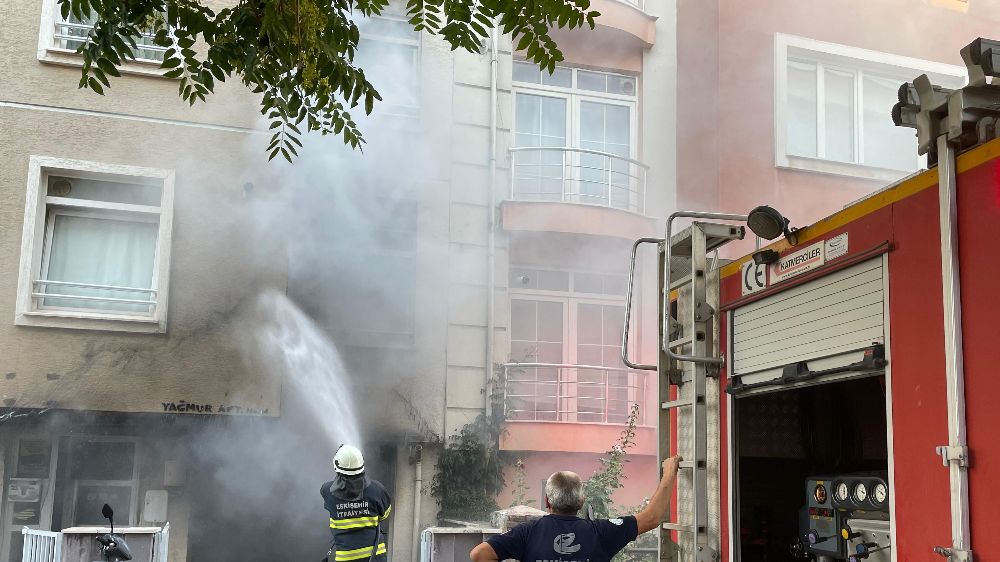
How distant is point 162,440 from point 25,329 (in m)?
1.86

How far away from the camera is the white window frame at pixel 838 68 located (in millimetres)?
13969

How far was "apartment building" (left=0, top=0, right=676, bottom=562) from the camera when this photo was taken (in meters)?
11.3

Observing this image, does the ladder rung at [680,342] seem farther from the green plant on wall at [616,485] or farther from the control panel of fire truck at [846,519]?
the green plant on wall at [616,485]

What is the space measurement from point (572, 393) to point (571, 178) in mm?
2815

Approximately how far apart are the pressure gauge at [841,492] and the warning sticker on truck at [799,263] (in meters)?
1.00

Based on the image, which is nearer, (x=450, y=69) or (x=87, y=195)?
(x=87, y=195)

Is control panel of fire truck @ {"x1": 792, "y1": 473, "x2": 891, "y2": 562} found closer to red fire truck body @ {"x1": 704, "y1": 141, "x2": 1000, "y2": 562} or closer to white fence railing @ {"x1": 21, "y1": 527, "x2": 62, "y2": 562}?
red fire truck body @ {"x1": 704, "y1": 141, "x2": 1000, "y2": 562}

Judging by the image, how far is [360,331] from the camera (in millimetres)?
12469

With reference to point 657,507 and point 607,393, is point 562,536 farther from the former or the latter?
point 607,393

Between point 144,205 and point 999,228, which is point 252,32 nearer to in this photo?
point 999,228

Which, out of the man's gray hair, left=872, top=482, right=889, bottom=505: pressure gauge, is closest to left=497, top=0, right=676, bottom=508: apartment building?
left=872, top=482, right=889, bottom=505: pressure gauge

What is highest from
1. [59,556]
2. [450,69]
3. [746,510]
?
[450,69]

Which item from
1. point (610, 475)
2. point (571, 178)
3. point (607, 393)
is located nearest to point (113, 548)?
point (610, 475)

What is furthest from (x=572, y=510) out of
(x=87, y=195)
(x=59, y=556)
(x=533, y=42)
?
(x=87, y=195)
